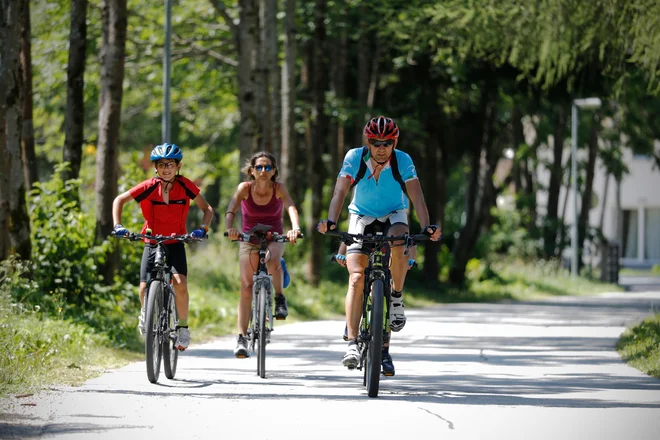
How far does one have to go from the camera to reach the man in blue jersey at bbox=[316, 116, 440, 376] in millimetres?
9719

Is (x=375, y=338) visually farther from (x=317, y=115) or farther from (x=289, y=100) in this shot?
(x=317, y=115)

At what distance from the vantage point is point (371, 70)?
98.1 ft

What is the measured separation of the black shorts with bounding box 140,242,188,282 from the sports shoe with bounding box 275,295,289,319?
4.15 ft

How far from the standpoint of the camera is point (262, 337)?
10.9 metres

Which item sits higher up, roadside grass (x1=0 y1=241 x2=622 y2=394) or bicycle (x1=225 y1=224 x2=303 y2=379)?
bicycle (x1=225 y1=224 x2=303 y2=379)

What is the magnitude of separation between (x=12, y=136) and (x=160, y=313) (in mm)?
4371

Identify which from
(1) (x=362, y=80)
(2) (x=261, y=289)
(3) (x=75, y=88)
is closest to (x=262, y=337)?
(2) (x=261, y=289)

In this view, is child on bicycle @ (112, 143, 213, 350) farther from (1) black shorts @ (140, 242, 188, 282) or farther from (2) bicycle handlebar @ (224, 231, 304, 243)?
(2) bicycle handlebar @ (224, 231, 304, 243)

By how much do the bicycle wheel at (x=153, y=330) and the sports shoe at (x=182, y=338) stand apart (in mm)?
290

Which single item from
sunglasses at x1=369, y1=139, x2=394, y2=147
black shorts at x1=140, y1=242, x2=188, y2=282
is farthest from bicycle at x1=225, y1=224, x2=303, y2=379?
sunglasses at x1=369, y1=139, x2=394, y2=147

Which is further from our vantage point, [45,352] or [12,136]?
[12,136]

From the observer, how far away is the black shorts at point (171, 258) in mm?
10523

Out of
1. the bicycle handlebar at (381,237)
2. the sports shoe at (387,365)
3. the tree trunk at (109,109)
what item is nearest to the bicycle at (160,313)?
the bicycle handlebar at (381,237)

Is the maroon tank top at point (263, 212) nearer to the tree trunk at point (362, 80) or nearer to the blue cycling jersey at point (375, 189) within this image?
the blue cycling jersey at point (375, 189)
